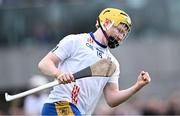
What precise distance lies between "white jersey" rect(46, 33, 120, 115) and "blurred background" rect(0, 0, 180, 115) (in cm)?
1073

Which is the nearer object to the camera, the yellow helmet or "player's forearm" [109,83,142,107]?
the yellow helmet

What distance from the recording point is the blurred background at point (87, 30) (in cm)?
2372

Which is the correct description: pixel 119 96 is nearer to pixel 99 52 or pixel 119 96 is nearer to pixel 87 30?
pixel 99 52

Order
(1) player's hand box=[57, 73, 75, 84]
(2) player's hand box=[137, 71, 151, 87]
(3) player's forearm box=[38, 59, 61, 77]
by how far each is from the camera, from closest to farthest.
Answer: (1) player's hand box=[57, 73, 75, 84] → (3) player's forearm box=[38, 59, 61, 77] → (2) player's hand box=[137, 71, 151, 87]

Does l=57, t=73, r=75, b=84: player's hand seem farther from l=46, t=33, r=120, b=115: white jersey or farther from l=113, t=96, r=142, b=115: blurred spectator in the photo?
l=113, t=96, r=142, b=115: blurred spectator

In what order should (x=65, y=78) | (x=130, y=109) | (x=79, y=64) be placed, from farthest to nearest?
(x=130, y=109) < (x=79, y=64) < (x=65, y=78)

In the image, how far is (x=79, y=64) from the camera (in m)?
12.4

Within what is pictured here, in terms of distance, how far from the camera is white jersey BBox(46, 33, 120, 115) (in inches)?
484

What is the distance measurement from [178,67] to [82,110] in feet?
40.6

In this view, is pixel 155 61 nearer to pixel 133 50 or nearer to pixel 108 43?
pixel 133 50

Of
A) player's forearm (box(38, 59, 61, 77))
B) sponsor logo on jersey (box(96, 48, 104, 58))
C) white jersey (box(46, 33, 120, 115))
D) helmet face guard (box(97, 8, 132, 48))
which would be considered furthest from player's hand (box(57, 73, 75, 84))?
helmet face guard (box(97, 8, 132, 48))

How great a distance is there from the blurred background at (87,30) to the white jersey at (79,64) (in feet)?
35.2

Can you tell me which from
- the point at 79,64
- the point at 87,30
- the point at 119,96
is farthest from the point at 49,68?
the point at 87,30

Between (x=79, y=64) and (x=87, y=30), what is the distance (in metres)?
10.9
